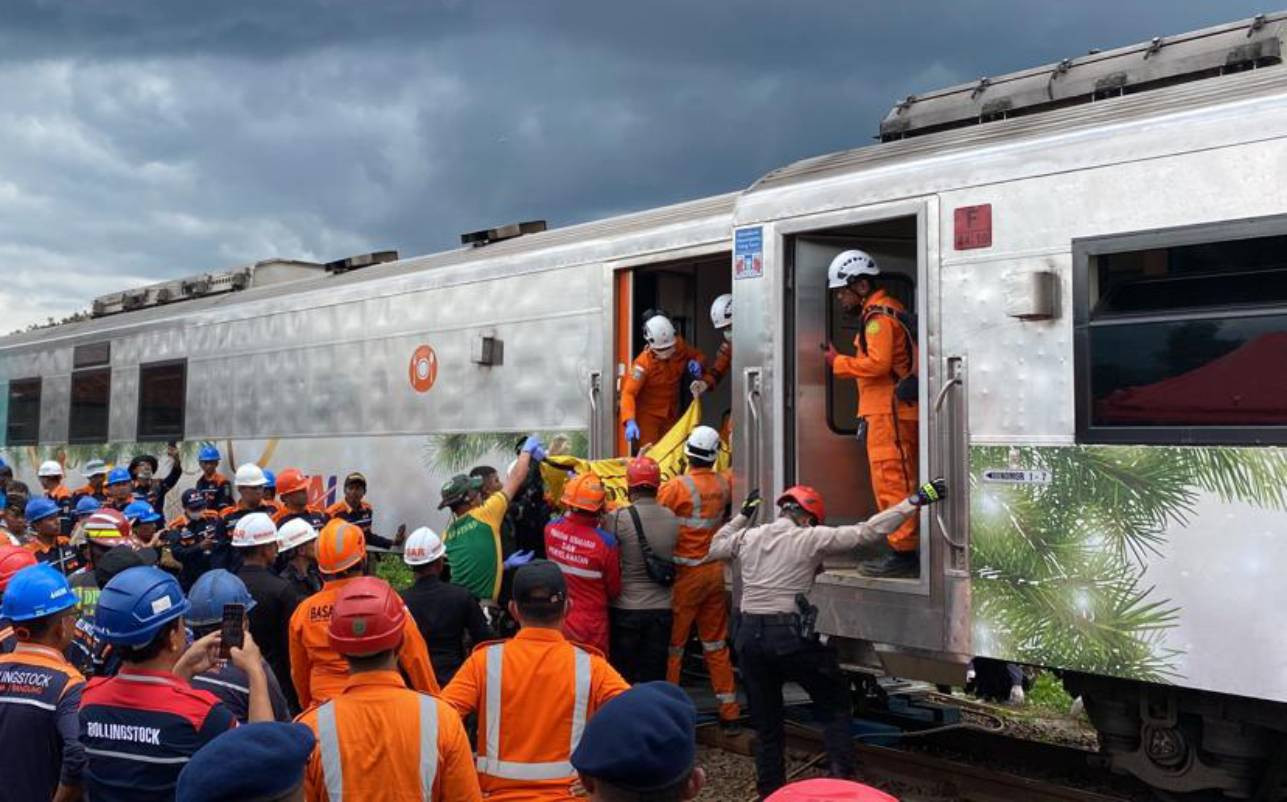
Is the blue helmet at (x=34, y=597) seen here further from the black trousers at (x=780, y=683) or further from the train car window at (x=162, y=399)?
the train car window at (x=162, y=399)

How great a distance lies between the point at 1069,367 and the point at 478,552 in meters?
2.93

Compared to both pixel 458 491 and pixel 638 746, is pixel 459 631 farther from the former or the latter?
pixel 638 746

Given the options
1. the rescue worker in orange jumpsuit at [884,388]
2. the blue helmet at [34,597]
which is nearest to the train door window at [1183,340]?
the rescue worker in orange jumpsuit at [884,388]

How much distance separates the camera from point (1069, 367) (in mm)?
5105

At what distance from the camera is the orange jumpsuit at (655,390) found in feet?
24.8

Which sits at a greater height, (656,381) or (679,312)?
(679,312)

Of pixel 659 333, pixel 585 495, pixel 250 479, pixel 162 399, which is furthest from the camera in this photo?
pixel 162 399

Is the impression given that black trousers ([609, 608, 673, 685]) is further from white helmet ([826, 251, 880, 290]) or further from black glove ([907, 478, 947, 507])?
white helmet ([826, 251, 880, 290])

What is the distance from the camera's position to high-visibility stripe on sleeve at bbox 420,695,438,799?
2.76 m

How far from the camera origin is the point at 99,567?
17.7 ft

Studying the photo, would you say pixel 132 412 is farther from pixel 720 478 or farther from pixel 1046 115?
pixel 1046 115

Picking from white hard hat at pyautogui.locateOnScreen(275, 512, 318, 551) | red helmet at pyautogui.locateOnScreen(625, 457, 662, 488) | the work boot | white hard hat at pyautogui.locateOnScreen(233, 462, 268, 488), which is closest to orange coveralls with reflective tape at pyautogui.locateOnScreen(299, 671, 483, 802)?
white hard hat at pyautogui.locateOnScreen(275, 512, 318, 551)

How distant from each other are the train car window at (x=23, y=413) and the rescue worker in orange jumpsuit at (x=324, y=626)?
11846 millimetres

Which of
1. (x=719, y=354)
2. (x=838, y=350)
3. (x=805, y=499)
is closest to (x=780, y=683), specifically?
(x=805, y=499)
